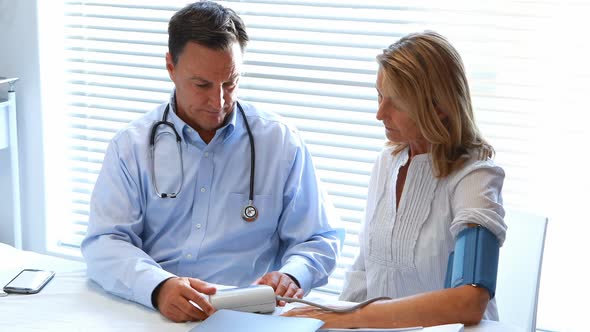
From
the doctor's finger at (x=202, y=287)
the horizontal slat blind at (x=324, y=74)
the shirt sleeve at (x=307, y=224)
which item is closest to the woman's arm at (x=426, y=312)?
the doctor's finger at (x=202, y=287)

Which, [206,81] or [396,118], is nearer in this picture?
[396,118]

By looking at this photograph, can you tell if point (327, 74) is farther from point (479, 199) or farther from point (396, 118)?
point (479, 199)

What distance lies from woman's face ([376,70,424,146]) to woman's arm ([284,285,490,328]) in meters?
0.45

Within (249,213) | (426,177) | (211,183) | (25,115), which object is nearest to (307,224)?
(249,213)

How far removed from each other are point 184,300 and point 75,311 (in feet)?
0.77

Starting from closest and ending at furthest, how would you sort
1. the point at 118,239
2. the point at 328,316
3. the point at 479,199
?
the point at 328,316 < the point at 479,199 < the point at 118,239

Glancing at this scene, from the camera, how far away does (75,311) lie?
5.36 feet

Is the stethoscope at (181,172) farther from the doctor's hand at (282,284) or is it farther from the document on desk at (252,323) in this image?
the document on desk at (252,323)

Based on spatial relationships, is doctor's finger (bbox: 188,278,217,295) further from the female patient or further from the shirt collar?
the shirt collar

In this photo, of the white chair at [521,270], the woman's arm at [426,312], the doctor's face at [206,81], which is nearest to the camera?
the woman's arm at [426,312]

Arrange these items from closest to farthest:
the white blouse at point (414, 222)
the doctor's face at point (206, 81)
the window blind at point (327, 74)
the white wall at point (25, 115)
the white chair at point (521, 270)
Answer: the white blouse at point (414, 222), the white chair at point (521, 270), the doctor's face at point (206, 81), the window blind at point (327, 74), the white wall at point (25, 115)

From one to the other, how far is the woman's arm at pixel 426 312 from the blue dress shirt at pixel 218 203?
0.44 metres

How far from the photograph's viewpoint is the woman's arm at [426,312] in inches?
60.2

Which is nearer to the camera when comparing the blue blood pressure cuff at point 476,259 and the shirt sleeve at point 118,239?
the blue blood pressure cuff at point 476,259
